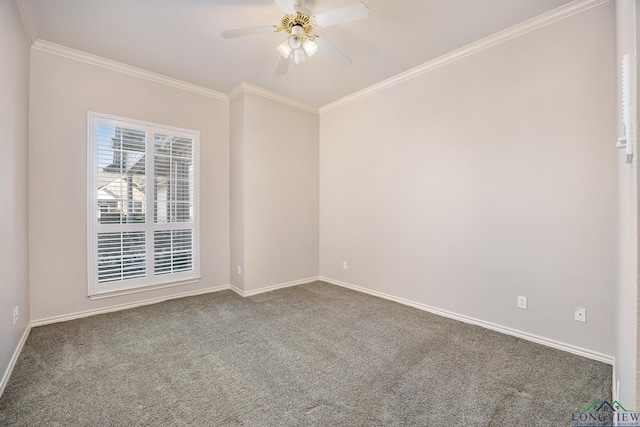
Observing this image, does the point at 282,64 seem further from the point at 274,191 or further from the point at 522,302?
the point at 522,302

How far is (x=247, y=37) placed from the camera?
2793 millimetres

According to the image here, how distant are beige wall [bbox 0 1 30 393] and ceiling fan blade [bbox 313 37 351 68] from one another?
216cm

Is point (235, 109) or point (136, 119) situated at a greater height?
point (235, 109)

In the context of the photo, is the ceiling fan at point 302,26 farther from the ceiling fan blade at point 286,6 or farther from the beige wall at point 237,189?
the beige wall at point 237,189

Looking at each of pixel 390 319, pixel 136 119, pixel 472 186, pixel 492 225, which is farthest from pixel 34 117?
pixel 492 225

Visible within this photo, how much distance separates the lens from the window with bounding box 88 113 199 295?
3205 mm

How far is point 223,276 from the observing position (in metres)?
4.23

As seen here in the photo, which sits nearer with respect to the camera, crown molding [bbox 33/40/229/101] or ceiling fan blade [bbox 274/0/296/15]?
ceiling fan blade [bbox 274/0/296/15]

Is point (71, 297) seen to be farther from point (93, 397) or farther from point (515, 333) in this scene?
point (515, 333)

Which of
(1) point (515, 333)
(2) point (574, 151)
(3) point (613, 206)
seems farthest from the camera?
(1) point (515, 333)

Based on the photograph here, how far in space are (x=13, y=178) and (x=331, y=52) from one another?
110 inches

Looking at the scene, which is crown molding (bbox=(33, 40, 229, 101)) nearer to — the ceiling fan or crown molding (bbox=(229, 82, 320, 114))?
crown molding (bbox=(229, 82, 320, 114))

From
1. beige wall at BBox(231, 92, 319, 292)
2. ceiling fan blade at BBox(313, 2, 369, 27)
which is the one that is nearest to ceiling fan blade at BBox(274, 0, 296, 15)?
ceiling fan blade at BBox(313, 2, 369, 27)

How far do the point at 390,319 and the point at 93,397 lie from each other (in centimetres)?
256
